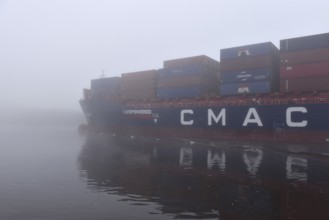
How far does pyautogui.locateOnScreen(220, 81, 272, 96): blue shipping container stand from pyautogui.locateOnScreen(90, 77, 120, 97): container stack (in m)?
17.9

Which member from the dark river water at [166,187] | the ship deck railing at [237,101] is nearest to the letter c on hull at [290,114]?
the ship deck railing at [237,101]

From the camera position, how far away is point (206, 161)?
2169 centimetres

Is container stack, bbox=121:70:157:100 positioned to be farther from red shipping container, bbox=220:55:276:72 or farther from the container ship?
red shipping container, bbox=220:55:276:72

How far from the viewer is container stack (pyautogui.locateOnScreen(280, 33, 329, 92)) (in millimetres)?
28719

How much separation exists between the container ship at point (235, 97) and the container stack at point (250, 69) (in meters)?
0.10

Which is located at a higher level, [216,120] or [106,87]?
[106,87]

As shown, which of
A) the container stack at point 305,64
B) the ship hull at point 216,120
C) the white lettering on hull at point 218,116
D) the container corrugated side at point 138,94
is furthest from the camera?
the container corrugated side at point 138,94

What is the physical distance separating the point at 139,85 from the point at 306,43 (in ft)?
71.3

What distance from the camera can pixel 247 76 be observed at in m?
33.2

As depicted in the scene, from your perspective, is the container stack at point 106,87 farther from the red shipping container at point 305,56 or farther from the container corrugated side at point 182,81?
the red shipping container at point 305,56

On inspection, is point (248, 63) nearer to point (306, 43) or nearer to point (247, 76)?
point (247, 76)

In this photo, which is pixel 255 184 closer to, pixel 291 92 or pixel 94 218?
pixel 94 218

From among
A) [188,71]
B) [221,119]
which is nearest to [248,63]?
[221,119]

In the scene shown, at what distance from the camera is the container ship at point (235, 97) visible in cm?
2936
